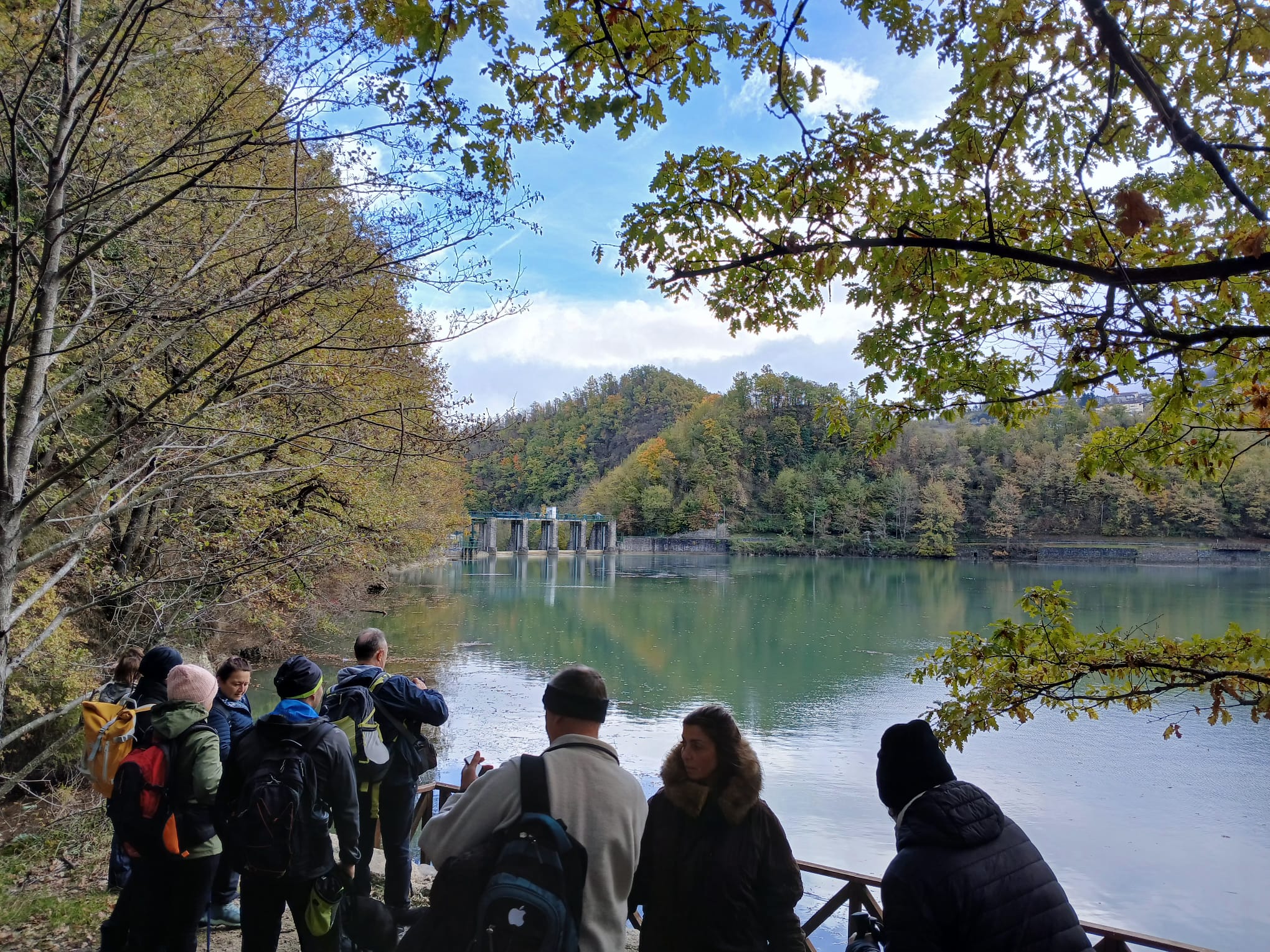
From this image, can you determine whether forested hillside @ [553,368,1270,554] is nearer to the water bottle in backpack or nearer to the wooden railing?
the wooden railing

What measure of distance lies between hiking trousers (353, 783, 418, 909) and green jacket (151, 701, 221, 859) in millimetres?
765

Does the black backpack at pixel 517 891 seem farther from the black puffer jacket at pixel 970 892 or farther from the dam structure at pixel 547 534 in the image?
the dam structure at pixel 547 534

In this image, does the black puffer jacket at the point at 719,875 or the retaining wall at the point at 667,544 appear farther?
the retaining wall at the point at 667,544

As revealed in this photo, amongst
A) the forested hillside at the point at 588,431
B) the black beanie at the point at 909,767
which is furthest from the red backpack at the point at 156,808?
the forested hillside at the point at 588,431

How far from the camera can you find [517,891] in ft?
4.66

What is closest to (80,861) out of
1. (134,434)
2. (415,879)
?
(415,879)

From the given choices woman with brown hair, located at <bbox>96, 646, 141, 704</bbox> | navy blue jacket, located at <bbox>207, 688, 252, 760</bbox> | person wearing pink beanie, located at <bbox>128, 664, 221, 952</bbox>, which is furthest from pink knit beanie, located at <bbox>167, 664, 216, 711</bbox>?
woman with brown hair, located at <bbox>96, 646, 141, 704</bbox>

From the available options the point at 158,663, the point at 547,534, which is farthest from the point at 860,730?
the point at 547,534

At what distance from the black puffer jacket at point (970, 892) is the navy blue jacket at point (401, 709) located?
6.92 feet

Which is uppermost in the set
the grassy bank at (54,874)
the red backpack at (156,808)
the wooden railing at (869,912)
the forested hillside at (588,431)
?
the forested hillside at (588,431)

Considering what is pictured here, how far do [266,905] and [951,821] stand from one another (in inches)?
81.1

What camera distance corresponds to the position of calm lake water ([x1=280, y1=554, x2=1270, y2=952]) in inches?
283

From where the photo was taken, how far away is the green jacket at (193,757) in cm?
253

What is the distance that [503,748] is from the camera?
31.8ft
